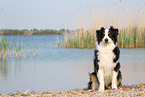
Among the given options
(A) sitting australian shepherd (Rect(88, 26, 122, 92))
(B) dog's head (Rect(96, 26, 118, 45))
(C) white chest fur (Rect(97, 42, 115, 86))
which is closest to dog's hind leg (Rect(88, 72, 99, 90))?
(A) sitting australian shepherd (Rect(88, 26, 122, 92))

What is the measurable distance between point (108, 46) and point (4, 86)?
316cm

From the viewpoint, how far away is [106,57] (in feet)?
14.0

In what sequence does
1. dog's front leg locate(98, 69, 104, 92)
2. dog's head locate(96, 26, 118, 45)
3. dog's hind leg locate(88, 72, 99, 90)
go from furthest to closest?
dog's hind leg locate(88, 72, 99, 90) → dog's front leg locate(98, 69, 104, 92) → dog's head locate(96, 26, 118, 45)

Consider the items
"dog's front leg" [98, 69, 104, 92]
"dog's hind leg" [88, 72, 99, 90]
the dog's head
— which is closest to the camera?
the dog's head

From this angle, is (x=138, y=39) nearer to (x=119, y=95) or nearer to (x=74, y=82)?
(x=74, y=82)

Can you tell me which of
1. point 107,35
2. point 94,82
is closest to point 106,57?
point 107,35

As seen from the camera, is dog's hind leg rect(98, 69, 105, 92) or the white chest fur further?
dog's hind leg rect(98, 69, 105, 92)

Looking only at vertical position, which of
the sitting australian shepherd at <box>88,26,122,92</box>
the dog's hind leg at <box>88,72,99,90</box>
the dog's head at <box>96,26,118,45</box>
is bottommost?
the dog's hind leg at <box>88,72,99,90</box>

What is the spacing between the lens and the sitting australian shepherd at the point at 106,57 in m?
4.23

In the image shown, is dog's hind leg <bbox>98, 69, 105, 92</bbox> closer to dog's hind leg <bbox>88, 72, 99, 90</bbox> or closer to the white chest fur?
the white chest fur

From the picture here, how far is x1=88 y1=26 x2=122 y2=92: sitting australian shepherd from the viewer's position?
4.23 m

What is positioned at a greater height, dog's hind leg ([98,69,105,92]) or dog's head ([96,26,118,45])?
dog's head ([96,26,118,45])

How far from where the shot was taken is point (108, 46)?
13.9 ft

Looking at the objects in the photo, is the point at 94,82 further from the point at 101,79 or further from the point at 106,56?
the point at 106,56
